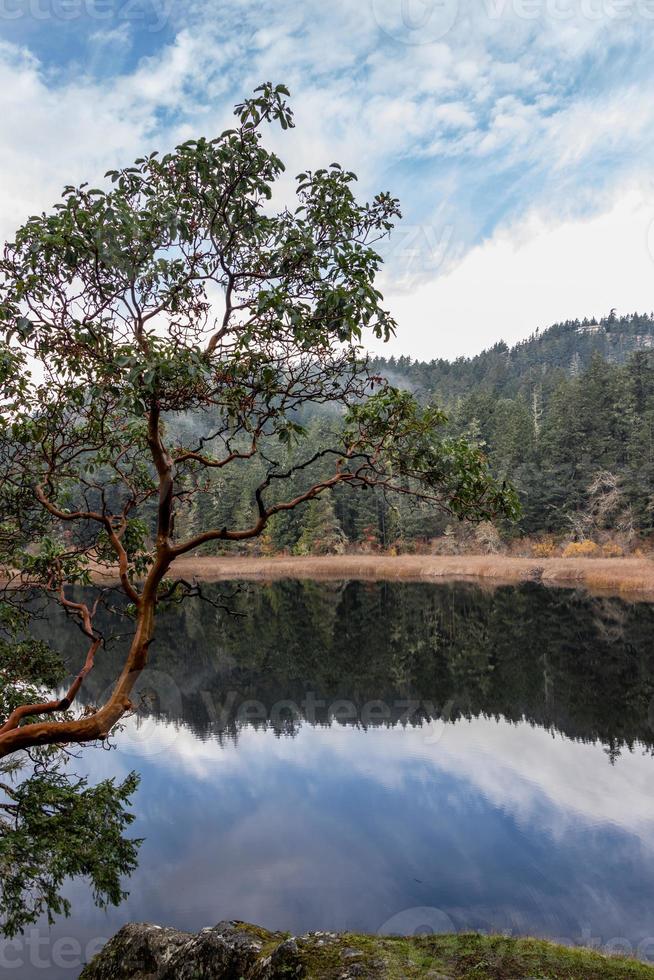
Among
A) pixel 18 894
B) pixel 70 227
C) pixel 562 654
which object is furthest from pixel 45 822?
pixel 562 654

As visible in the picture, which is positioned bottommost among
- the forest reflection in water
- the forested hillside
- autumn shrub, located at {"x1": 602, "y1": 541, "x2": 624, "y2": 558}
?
the forest reflection in water

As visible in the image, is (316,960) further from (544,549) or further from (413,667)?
(544,549)

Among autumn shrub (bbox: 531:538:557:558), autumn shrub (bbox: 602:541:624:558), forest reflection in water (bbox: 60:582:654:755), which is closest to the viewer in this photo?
forest reflection in water (bbox: 60:582:654:755)

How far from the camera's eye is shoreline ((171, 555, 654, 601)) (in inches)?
1940

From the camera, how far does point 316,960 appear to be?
5.76 m

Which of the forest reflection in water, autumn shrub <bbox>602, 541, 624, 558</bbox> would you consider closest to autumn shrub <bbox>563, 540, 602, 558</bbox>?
autumn shrub <bbox>602, 541, 624, 558</bbox>

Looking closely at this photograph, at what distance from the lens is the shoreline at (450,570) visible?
49281 millimetres

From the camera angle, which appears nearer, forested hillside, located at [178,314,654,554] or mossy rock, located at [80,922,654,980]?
mossy rock, located at [80,922,654,980]

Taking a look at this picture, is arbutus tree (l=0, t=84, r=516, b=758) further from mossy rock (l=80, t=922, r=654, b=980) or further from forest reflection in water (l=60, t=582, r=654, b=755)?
forest reflection in water (l=60, t=582, r=654, b=755)

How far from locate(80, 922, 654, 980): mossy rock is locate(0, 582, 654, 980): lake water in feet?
11.7

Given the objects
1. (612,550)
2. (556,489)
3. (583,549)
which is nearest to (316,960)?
(612,550)

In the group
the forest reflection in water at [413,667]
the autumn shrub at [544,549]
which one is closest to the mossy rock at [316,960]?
the forest reflection in water at [413,667]

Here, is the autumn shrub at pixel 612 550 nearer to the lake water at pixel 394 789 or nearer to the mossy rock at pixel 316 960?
the lake water at pixel 394 789

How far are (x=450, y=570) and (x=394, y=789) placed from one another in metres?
44.6
